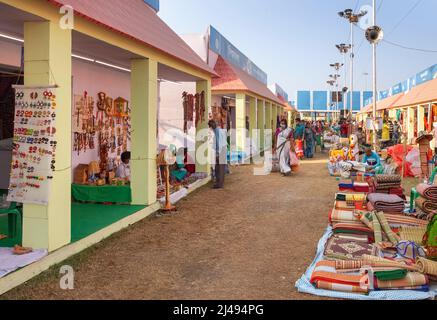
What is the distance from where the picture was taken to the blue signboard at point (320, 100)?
61031mm

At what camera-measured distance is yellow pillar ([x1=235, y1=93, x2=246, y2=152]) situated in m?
16.8

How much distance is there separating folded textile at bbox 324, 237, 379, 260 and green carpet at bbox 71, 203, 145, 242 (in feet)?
10.6

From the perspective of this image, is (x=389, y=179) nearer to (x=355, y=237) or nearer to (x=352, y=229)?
(x=352, y=229)

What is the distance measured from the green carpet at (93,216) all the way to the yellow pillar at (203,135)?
15.4 feet

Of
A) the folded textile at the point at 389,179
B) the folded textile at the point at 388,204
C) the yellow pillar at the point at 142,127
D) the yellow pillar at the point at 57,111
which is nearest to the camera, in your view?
the yellow pillar at the point at 57,111

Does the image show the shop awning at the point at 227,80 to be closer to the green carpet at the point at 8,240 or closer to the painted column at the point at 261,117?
the painted column at the point at 261,117

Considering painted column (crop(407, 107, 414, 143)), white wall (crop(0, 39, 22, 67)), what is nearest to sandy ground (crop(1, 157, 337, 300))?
white wall (crop(0, 39, 22, 67))

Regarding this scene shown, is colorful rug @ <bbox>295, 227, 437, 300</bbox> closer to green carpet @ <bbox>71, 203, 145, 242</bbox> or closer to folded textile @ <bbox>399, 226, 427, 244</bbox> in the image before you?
folded textile @ <bbox>399, 226, 427, 244</bbox>

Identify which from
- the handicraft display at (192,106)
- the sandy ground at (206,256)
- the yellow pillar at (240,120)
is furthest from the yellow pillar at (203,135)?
the yellow pillar at (240,120)

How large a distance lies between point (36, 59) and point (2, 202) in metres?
2.11

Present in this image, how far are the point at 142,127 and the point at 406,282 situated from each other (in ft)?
17.3

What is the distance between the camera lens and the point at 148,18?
31.6 ft
